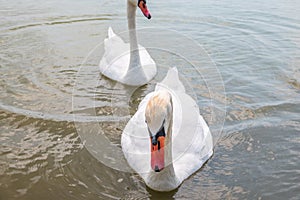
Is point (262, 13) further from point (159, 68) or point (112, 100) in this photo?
point (112, 100)

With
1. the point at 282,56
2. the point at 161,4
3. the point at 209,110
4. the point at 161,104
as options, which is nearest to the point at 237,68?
the point at 282,56

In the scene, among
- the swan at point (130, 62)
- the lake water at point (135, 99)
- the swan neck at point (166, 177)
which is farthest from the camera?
the swan at point (130, 62)

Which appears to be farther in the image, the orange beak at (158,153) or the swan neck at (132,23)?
the swan neck at (132,23)

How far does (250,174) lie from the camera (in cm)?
368

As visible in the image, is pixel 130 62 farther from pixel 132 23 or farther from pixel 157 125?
pixel 157 125

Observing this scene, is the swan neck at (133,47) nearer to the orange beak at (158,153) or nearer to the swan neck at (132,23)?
the swan neck at (132,23)

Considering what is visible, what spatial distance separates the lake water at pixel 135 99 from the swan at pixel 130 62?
157mm

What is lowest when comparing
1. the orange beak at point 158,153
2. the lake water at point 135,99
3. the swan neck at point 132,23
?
the lake water at point 135,99

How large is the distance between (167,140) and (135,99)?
2.10m

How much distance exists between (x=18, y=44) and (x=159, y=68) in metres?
2.70

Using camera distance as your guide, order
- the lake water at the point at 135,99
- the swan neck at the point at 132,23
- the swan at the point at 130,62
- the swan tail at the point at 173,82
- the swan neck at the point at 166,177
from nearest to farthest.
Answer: the swan neck at the point at 166,177
the lake water at the point at 135,99
the swan tail at the point at 173,82
the swan at the point at 130,62
the swan neck at the point at 132,23

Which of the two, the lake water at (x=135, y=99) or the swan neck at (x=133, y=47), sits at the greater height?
the swan neck at (x=133, y=47)

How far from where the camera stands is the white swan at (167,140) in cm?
293

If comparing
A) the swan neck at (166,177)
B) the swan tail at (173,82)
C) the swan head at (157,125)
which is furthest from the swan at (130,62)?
the swan head at (157,125)
